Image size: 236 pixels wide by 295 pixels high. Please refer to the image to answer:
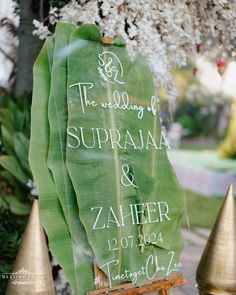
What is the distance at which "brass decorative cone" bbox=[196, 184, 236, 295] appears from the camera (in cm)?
308

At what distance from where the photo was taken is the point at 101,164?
285 cm

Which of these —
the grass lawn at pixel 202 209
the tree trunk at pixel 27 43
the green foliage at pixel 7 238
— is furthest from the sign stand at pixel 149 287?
the grass lawn at pixel 202 209

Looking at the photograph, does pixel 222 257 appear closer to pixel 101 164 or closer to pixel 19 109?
pixel 101 164

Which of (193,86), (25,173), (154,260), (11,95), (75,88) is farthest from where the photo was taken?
(193,86)

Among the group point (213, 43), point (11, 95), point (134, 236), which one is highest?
Result: point (213, 43)

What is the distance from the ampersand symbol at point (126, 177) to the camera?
291cm

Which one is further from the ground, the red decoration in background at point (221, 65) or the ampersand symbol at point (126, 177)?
the red decoration in background at point (221, 65)

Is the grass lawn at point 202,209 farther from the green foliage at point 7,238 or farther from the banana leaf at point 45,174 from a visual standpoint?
the banana leaf at point 45,174

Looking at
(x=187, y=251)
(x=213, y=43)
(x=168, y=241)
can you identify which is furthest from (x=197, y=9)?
(x=187, y=251)

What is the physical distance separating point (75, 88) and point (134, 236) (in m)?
0.86

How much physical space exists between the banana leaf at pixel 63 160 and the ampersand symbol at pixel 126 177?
12.1 inches

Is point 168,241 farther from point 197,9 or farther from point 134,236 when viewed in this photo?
point 197,9

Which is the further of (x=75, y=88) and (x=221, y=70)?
(x=221, y=70)

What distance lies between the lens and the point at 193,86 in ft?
83.4
